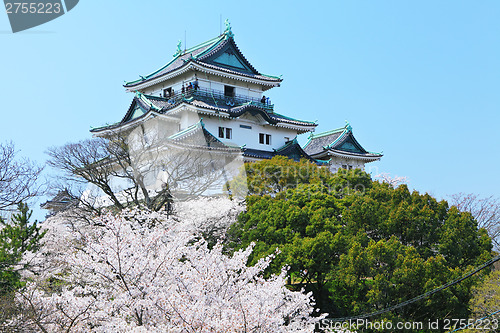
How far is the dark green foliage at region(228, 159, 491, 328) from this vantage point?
18406 millimetres

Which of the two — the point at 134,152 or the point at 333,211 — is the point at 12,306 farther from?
the point at 134,152

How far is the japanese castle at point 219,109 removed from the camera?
34.1m

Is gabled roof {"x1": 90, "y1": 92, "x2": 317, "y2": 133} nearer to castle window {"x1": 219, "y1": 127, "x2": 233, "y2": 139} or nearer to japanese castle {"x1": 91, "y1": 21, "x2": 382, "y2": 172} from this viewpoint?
japanese castle {"x1": 91, "y1": 21, "x2": 382, "y2": 172}

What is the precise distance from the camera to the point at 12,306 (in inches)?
458

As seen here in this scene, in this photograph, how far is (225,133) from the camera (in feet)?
118

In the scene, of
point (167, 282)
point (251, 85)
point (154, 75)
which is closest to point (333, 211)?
point (167, 282)

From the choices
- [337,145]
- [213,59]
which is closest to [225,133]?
[213,59]

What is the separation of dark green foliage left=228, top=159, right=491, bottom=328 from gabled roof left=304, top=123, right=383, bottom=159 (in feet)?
59.3

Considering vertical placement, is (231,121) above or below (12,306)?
above

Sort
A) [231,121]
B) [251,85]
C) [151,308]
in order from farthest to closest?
1. [251,85]
2. [231,121]
3. [151,308]

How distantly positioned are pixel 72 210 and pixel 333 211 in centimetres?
1358

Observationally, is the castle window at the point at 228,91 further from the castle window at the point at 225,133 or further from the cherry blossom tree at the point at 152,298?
the cherry blossom tree at the point at 152,298

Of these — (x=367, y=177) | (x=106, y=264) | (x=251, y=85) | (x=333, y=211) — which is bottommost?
(x=106, y=264)

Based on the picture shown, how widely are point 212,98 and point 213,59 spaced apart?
3.38m
